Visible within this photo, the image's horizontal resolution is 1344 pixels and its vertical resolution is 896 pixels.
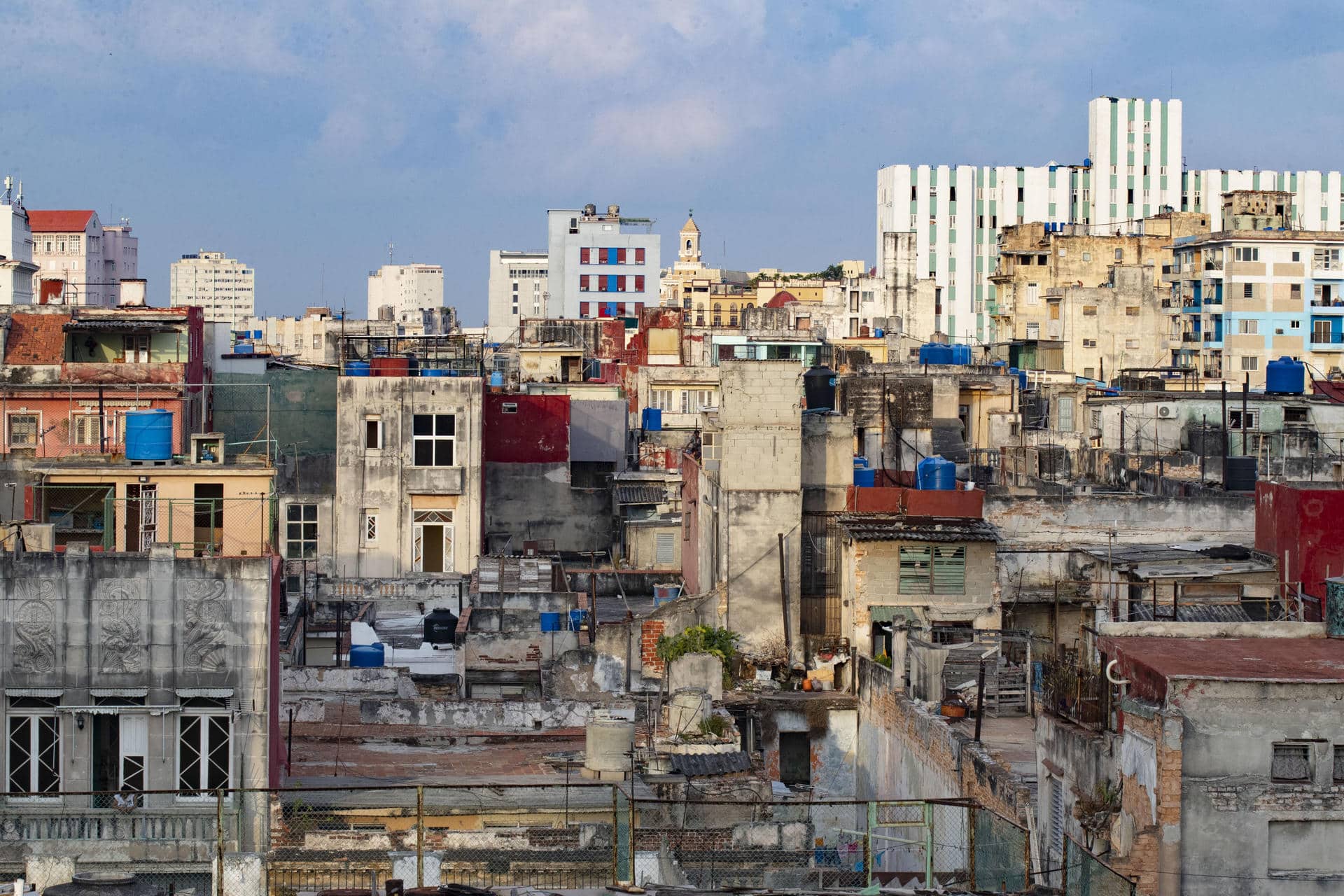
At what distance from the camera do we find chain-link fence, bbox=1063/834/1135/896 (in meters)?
18.2

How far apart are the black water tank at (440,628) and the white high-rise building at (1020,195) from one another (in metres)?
104

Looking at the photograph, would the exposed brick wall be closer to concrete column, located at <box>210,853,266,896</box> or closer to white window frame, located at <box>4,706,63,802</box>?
white window frame, located at <box>4,706,63,802</box>

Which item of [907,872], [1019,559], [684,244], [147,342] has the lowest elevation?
[907,872]

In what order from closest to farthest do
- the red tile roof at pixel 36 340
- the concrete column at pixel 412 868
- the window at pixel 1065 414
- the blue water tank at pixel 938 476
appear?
1. the concrete column at pixel 412 868
2. the blue water tank at pixel 938 476
3. the red tile roof at pixel 36 340
4. the window at pixel 1065 414

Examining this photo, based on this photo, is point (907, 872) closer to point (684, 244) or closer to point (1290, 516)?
point (1290, 516)

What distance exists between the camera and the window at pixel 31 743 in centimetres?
2114

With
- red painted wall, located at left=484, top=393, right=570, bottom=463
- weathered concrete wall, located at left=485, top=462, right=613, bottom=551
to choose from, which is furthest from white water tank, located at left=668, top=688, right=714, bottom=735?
red painted wall, located at left=484, top=393, right=570, bottom=463

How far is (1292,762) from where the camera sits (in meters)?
19.0

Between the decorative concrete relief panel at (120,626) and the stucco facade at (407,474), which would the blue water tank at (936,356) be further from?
the decorative concrete relief panel at (120,626)

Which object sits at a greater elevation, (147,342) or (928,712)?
(147,342)

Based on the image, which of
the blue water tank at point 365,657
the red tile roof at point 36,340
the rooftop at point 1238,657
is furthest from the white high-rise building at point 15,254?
the rooftop at point 1238,657

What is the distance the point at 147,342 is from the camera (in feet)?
162

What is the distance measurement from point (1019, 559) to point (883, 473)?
134 inches

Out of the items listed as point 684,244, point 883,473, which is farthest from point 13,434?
point 684,244
